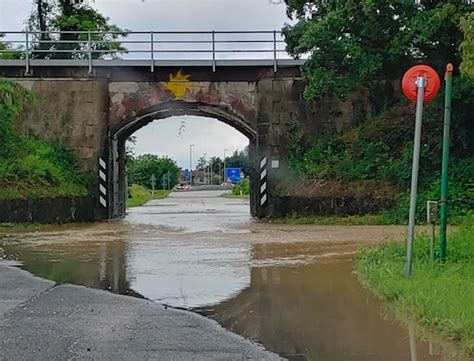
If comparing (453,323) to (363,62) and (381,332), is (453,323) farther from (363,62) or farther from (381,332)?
(363,62)

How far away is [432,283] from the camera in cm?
888

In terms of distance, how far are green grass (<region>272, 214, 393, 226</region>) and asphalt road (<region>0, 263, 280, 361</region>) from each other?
524 inches

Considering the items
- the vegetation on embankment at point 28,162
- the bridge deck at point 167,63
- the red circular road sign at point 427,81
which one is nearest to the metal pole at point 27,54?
the bridge deck at point 167,63

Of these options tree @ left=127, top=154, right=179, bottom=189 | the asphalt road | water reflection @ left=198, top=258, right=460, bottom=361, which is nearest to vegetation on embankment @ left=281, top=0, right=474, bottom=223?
water reflection @ left=198, top=258, right=460, bottom=361

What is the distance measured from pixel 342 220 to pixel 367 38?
5.44 meters

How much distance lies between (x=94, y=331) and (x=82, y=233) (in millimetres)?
12774

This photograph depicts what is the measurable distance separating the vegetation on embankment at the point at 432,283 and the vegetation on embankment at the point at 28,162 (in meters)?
13.6

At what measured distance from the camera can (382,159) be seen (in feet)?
76.5

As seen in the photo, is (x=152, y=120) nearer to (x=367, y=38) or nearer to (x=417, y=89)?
(x=367, y=38)

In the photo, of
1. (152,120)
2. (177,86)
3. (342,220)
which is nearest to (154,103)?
(177,86)

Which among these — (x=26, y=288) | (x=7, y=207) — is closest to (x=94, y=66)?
(x=7, y=207)

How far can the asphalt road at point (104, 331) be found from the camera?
20.7ft

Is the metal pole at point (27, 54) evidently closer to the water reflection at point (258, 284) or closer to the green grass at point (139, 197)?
the water reflection at point (258, 284)

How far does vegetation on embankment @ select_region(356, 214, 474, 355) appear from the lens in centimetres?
709
